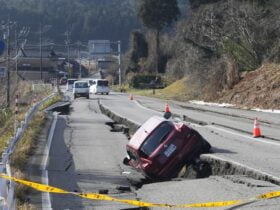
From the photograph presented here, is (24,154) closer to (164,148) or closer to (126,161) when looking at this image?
(126,161)

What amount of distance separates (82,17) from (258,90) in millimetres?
103448

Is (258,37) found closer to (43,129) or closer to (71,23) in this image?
(43,129)

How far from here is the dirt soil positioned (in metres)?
37.2

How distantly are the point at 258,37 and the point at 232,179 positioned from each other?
125 feet

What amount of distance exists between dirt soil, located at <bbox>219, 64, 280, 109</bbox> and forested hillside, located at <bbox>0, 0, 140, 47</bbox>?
79758mm

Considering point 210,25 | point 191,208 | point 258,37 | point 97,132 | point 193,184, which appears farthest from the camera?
point 210,25

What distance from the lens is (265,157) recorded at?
44.8 ft

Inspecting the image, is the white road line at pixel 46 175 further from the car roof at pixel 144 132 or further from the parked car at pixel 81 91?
the parked car at pixel 81 91

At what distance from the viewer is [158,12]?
89.4 meters

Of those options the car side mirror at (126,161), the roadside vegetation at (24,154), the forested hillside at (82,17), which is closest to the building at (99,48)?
the forested hillside at (82,17)

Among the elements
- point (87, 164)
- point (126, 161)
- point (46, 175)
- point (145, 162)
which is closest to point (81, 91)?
point (87, 164)

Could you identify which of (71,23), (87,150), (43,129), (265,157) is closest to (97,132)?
(43,129)

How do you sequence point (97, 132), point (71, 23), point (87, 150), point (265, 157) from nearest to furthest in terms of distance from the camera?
point (265, 157) < point (87, 150) < point (97, 132) < point (71, 23)

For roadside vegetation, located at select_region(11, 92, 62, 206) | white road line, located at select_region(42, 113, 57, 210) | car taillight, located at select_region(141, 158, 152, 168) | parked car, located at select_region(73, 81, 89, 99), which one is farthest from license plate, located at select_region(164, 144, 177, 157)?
parked car, located at select_region(73, 81, 89, 99)
